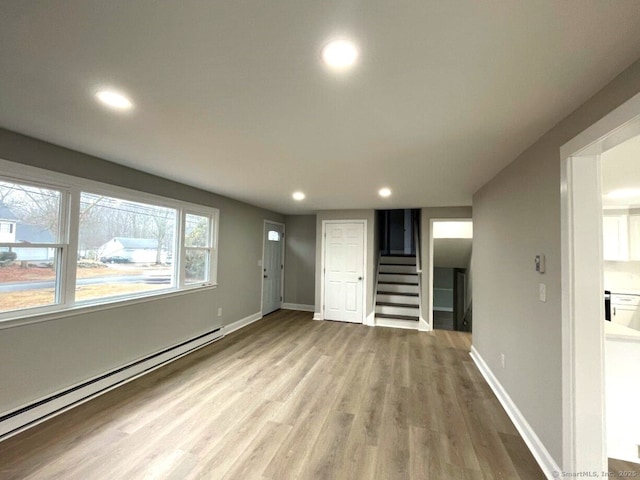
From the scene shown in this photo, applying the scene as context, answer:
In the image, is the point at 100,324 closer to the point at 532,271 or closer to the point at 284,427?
the point at 284,427

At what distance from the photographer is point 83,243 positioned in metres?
2.64

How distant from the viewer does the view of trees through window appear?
2172mm

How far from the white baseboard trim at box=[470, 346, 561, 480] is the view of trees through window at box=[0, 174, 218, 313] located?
3.96 m

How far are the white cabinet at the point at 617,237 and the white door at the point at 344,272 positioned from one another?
3756mm

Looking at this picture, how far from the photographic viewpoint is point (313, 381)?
2.99 m

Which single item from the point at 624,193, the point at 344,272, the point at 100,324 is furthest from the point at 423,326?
the point at 100,324

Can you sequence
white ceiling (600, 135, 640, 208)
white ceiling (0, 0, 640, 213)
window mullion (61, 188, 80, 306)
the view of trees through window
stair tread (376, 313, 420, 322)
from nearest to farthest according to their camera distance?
white ceiling (0, 0, 640, 213) < white ceiling (600, 135, 640, 208) < the view of trees through window < window mullion (61, 188, 80, 306) < stair tread (376, 313, 420, 322)

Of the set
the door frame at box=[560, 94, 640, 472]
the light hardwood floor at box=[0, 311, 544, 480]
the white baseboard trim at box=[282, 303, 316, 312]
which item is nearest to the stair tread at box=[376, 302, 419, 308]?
the white baseboard trim at box=[282, 303, 316, 312]

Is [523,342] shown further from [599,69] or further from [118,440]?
[118,440]

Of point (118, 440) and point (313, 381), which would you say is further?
point (313, 381)

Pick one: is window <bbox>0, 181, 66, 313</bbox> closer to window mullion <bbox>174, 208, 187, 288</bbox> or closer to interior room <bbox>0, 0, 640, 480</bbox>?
interior room <bbox>0, 0, 640, 480</bbox>

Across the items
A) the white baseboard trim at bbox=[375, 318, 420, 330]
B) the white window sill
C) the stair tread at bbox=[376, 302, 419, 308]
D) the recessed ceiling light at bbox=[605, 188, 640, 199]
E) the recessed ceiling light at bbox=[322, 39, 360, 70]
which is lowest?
the white baseboard trim at bbox=[375, 318, 420, 330]

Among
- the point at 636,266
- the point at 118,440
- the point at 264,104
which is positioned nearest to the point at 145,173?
the point at 264,104

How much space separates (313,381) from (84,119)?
10.0 ft
